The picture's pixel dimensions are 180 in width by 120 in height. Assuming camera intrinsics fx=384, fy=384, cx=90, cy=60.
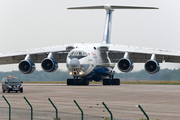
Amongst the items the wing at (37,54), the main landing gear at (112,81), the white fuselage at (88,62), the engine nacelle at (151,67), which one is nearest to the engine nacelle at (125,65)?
the engine nacelle at (151,67)

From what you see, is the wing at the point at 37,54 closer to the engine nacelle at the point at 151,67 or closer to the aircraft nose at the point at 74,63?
the aircraft nose at the point at 74,63

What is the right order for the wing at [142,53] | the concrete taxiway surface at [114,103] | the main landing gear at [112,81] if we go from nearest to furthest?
the concrete taxiway surface at [114,103], the wing at [142,53], the main landing gear at [112,81]

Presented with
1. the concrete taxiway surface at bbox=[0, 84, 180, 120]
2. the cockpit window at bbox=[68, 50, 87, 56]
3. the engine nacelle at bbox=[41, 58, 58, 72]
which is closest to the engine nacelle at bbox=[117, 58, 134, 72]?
the cockpit window at bbox=[68, 50, 87, 56]

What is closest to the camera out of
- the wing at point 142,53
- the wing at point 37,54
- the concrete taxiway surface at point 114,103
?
the concrete taxiway surface at point 114,103

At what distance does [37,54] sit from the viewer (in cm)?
5169

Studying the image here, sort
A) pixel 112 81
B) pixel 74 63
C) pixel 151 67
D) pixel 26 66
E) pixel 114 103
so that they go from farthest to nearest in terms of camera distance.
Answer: pixel 112 81 < pixel 26 66 < pixel 151 67 < pixel 74 63 < pixel 114 103

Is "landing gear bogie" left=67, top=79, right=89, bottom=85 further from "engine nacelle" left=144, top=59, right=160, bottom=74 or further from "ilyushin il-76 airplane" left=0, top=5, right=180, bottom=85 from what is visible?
"engine nacelle" left=144, top=59, right=160, bottom=74

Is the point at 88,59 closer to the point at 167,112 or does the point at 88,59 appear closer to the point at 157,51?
the point at 157,51

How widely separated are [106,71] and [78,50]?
19.2 feet

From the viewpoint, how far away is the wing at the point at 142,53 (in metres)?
44.4

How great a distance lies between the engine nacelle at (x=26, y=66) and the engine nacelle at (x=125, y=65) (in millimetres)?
10388

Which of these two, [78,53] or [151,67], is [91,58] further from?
[151,67]

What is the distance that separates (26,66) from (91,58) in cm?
798

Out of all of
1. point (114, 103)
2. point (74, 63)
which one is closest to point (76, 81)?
point (74, 63)
